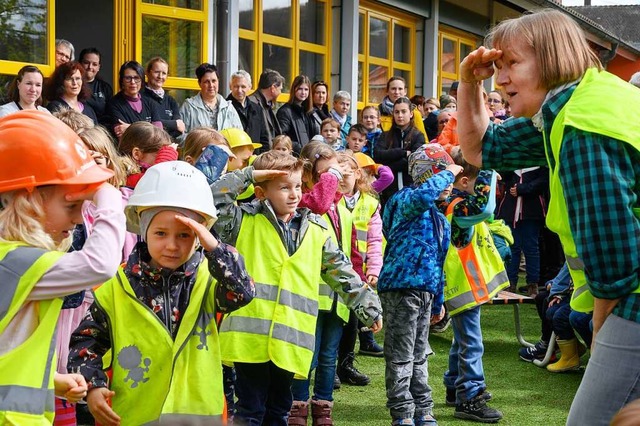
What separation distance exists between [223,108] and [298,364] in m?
4.98

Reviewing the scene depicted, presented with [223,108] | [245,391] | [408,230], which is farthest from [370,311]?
[223,108]

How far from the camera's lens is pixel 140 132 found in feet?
19.5

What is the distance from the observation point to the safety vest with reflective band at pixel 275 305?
15.0 feet

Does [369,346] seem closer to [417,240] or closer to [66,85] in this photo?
[417,240]

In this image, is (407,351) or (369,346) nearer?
(407,351)

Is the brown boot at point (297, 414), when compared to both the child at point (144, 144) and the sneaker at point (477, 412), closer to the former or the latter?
the sneaker at point (477, 412)

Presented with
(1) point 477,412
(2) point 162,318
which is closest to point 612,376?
(2) point 162,318

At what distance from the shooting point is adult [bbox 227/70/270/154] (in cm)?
967

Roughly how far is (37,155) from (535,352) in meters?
5.94

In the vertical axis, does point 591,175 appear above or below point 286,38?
below

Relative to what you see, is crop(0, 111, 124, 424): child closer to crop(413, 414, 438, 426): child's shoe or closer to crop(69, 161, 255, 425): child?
crop(69, 161, 255, 425): child

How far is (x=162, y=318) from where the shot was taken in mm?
3500

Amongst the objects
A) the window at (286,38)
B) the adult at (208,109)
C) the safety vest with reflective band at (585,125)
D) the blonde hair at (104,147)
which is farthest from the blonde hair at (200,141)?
the window at (286,38)

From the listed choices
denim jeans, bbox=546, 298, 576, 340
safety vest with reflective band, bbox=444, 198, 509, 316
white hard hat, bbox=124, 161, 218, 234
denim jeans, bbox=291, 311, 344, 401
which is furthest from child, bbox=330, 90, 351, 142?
white hard hat, bbox=124, 161, 218, 234
